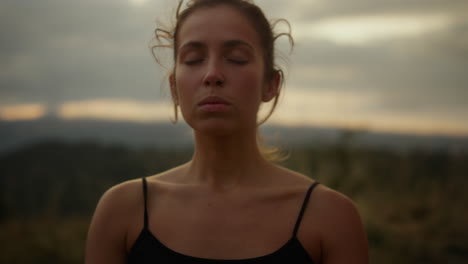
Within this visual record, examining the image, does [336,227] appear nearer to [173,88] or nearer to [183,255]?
[183,255]

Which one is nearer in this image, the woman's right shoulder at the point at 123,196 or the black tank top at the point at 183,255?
the black tank top at the point at 183,255

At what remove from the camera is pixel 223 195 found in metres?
1.97

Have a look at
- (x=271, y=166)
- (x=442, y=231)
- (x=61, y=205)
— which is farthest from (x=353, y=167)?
(x=271, y=166)

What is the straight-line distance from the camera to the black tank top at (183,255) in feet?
5.70

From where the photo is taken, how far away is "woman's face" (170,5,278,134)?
185 cm

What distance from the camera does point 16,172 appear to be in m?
8.83

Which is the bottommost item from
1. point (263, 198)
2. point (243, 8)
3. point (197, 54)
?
point (263, 198)

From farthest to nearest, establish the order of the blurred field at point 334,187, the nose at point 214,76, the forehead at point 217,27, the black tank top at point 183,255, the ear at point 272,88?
the blurred field at point 334,187
the ear at point 272,88
the forehead at point 217,27
the nose at point 214,76
the black tank top at point 183,255

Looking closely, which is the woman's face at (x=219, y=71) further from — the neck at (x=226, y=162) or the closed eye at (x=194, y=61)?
the neck at (x=226, y=162)

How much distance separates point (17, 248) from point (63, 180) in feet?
Answer: 12.5

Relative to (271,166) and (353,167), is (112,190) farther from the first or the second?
(353,167)

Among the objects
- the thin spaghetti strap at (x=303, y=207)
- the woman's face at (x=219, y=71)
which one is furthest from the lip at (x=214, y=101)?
the thin spaghetti strap at (x=303, y=207)

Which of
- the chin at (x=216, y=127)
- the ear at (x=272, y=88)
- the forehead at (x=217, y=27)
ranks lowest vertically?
the chin at (x=216, y=127)

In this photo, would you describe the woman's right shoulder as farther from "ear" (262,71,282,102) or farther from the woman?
"ear" (262,71,282,102)
